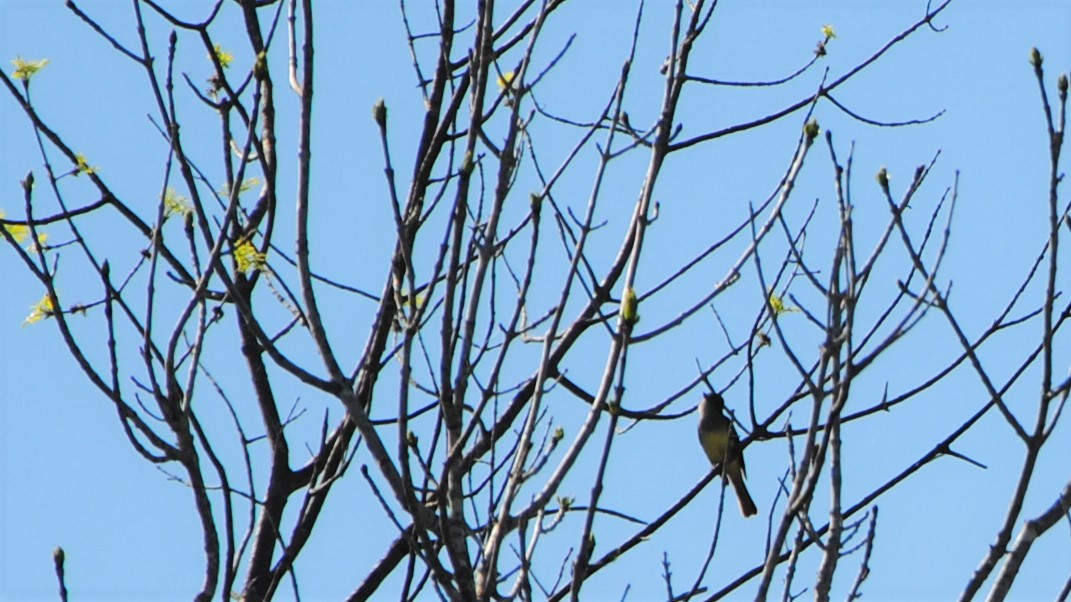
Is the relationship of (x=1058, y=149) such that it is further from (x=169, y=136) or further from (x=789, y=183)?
(x=169, y=136)

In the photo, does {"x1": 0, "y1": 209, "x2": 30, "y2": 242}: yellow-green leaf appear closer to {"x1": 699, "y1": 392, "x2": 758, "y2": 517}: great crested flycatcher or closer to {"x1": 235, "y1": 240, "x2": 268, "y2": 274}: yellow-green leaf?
{"x1": 235, "y1": 240, "x2": 268, "y2": 274}: yellow-green leaf

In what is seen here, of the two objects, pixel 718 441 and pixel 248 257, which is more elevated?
pixel 718 441

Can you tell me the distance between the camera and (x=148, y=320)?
3.38 meters

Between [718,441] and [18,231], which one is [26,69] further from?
[718,441]

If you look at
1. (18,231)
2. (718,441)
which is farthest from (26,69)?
(718,441)

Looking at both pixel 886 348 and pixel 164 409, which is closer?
pixel 886 348

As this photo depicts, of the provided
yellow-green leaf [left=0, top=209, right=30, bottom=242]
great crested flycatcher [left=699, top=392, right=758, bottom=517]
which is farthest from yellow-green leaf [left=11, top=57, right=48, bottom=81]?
great crested flycatcher [left=699, top=392, right=758, bottom=517]

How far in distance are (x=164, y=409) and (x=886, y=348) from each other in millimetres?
1556

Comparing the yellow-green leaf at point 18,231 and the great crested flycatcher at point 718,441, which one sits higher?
the great crested flycatcher at point 718,441

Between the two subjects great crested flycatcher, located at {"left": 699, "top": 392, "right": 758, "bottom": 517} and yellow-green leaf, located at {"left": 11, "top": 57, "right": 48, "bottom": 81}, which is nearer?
yellow-green leaf, located at {"left": 11, "top": 57, "right": 48, "bottom": 81}

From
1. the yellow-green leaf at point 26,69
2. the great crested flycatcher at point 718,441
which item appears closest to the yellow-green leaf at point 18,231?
the yellow-green leaf at point 26,69

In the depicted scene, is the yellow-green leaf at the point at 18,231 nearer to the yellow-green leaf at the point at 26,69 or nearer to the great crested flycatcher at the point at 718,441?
the yellow-green leaf at the point at 26,69

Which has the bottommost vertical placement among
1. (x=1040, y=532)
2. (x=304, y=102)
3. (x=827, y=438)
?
(x=1040, y=532)

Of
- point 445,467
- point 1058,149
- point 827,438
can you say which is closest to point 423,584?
point 445,467
